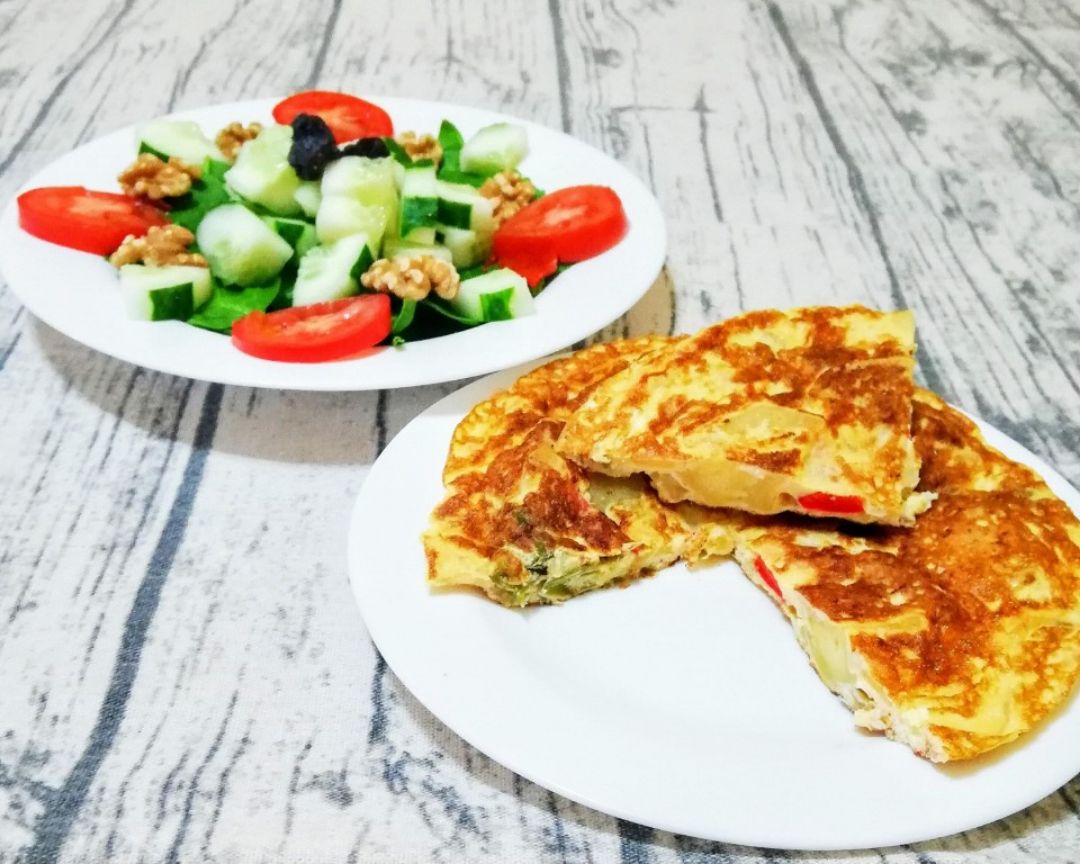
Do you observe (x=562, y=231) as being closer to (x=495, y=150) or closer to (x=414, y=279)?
(x=414, y=279)

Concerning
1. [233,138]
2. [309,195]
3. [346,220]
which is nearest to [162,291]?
[346,220]

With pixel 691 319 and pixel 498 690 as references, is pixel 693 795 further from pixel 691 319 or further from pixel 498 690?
pixel 691 319

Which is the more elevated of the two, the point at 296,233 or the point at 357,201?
the point at 357,201

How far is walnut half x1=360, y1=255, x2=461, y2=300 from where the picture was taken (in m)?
2.97

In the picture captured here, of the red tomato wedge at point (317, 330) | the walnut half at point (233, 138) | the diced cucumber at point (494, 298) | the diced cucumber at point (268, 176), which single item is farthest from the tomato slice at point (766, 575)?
the walnut half at point (233, 138)

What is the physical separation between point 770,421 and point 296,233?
1726 millimetres

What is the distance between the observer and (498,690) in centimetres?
200

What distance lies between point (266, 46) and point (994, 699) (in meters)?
4.92

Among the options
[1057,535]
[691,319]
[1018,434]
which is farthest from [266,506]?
[1018,434]

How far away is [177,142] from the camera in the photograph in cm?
364

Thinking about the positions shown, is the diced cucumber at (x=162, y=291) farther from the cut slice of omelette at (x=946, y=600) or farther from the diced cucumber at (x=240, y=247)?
the cut slice of omelette at (x=946, y=600)

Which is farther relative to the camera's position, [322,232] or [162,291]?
[322,232]

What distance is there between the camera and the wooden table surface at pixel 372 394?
6.61ft

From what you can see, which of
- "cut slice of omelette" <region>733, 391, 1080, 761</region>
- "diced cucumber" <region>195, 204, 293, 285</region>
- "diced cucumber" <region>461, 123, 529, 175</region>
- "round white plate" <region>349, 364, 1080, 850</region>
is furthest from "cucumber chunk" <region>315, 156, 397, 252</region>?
"cut slice of omelette" <region>733, 391, 1080, 761</region>
